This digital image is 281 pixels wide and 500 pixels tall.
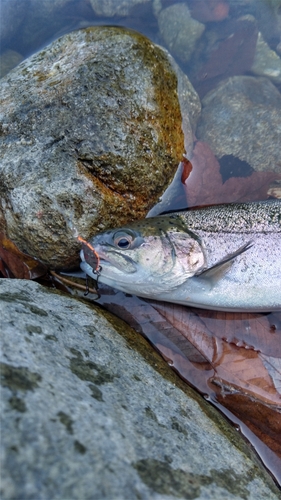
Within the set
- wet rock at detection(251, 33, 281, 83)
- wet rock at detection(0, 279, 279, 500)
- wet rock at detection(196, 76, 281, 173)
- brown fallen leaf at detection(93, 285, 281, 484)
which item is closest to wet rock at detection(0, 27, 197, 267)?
wet rock at detection(0, 279, 279, 500)

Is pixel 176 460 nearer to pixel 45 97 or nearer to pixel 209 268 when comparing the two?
pixel 209 268

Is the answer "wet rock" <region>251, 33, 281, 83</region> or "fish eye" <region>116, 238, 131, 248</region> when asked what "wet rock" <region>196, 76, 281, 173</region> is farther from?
"fish eye" <region>116, 238, 131, 248</region>

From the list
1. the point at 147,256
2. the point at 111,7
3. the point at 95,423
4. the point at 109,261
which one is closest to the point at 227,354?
the point at 147,256

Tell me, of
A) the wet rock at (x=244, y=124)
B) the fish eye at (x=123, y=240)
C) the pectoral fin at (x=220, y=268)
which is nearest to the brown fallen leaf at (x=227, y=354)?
the pectoral fin at (x=220, y=268)

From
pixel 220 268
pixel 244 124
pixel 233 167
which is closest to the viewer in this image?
pixel 220 268

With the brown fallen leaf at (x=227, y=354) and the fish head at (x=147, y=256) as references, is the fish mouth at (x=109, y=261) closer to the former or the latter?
the fish head at (x=147, y=256)

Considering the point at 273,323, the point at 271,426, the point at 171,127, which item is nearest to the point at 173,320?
the point at 273,323

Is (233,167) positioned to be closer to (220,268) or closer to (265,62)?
(220,268)
